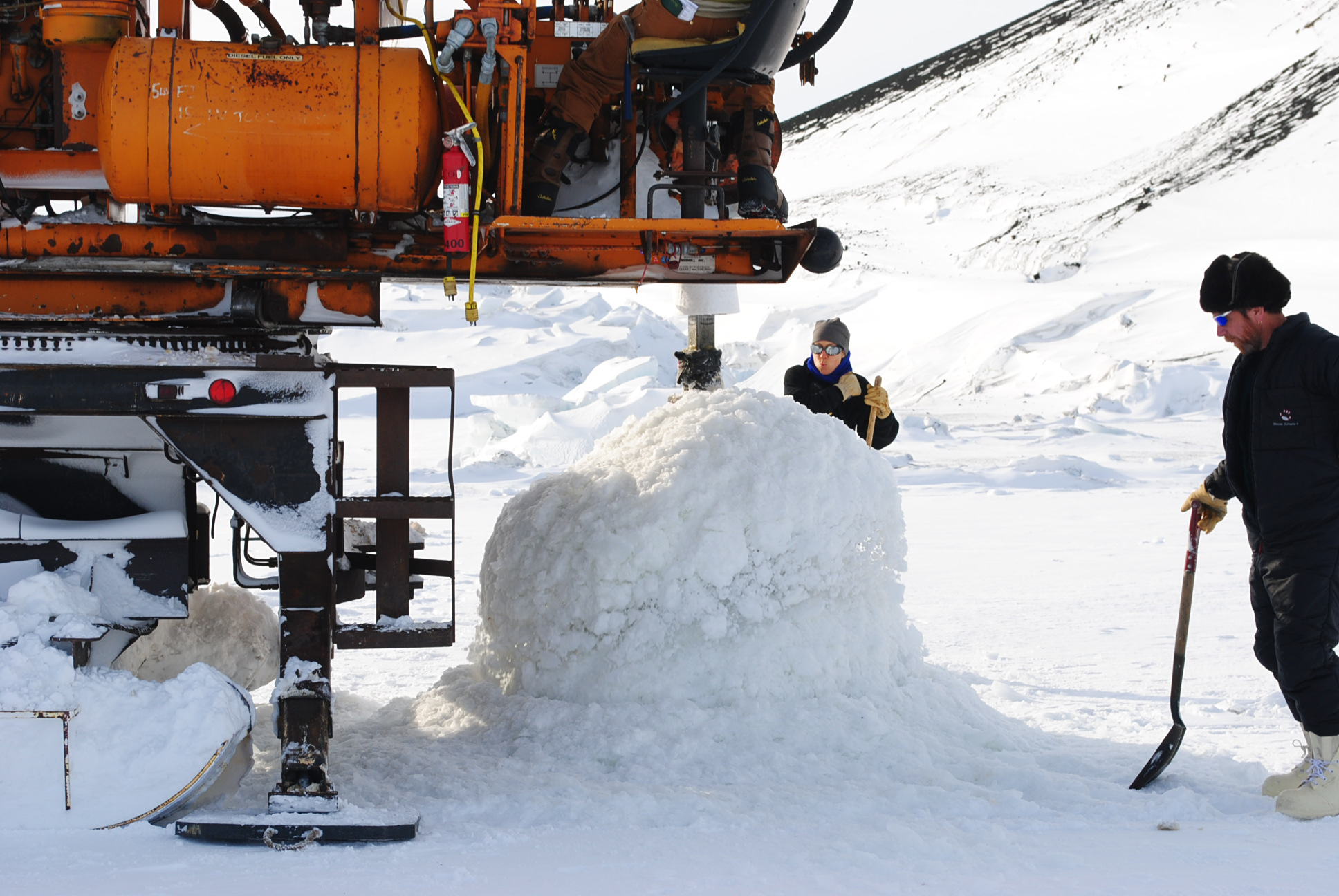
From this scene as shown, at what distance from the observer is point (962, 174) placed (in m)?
40.5

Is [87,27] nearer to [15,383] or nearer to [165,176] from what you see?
[165,176]

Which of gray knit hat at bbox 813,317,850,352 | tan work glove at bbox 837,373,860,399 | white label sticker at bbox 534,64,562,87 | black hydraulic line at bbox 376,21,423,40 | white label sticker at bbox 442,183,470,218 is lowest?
tan work glove at bbox 837,373,860,399

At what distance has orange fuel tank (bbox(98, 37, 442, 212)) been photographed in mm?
3047

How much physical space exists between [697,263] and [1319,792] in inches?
92.4

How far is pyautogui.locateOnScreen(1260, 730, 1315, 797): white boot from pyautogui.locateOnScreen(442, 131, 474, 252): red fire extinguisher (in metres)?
2.81

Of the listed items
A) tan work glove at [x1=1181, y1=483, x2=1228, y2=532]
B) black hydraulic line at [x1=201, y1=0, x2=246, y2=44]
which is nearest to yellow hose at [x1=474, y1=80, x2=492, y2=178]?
black hydraulic line at [x1=201, y1=0, x2=246, y2=44]

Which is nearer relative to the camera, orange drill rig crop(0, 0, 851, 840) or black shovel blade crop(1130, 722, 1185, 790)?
orange drill rig crop(0, 0, 851, 840)

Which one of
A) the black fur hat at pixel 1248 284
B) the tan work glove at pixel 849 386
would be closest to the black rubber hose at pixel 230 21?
the tan work glove at pixel 849 386

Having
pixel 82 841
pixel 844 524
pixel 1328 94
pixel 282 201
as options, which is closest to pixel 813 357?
pixel 844 524

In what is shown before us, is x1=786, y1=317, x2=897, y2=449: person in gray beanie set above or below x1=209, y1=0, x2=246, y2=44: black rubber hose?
below

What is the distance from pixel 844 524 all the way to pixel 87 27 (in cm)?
277

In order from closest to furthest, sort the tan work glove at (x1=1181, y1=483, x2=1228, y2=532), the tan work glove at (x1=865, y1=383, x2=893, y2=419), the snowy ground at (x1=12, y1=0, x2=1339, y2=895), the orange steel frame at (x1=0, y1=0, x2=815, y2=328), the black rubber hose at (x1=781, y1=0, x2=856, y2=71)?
the snowy ground at (x1=12, y1=0, x2=1339, y2=895) < the orange steel frame at (x1=0, y1=0, x2=815, y2=328) < the black rubber hose at (x1=781, y1=0, x2=856, y2=71) < the tan work glove at (x1=1181, y1=483, x2=1228, y2=532) < the tan work glove at (x1=865, y1=383, x2=893, y2=419)

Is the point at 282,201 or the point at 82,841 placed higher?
the point at 282,201

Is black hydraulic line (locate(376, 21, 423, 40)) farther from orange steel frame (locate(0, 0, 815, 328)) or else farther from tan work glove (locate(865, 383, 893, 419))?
tan work glove (locate(865, 383, 893, 419))
